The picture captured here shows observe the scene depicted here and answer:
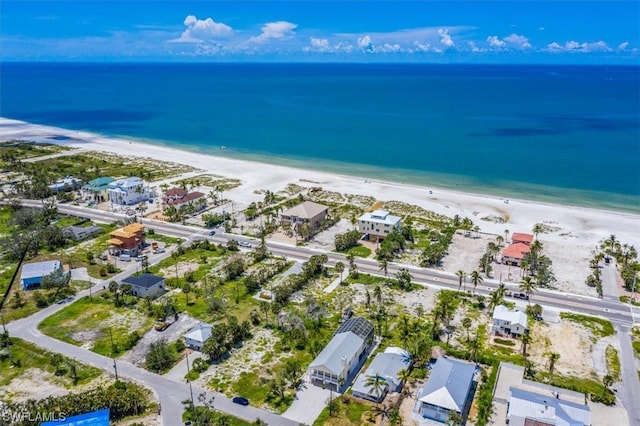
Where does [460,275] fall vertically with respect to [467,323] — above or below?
above

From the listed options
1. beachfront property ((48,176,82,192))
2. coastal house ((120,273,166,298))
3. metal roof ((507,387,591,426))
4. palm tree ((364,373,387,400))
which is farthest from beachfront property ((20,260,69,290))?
metal roof ((507,387,591,426))

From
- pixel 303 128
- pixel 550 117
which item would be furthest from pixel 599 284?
pixel 550 117

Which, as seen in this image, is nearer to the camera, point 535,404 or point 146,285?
point 535,404

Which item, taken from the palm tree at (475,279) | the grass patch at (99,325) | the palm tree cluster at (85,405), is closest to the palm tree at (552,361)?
the palm tree at (475,279)

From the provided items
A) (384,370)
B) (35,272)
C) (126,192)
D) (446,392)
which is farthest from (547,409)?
(126,192)

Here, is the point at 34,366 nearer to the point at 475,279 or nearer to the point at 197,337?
the point at 197,337

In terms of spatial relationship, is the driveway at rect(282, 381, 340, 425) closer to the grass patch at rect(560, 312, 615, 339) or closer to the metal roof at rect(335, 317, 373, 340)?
the metal roof at rect(335, 317, 373, 340)

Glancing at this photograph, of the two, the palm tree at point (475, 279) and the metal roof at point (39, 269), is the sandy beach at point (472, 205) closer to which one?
the palm tree at point (475, 279)
